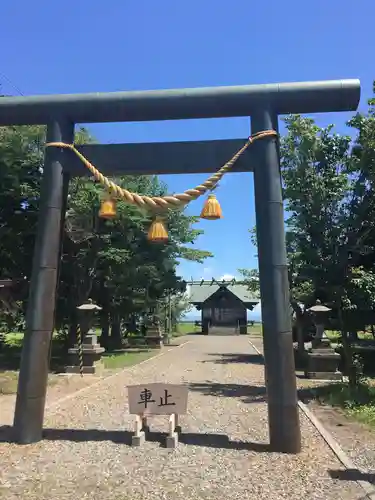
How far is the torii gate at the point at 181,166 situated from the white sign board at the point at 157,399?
1.34 m

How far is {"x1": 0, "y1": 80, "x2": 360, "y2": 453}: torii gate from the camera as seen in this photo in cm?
691

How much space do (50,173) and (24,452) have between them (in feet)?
13.5

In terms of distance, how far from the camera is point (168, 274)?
100ft

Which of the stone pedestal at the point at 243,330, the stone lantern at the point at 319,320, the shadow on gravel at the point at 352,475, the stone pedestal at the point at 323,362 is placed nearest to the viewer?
the shadow on gravel at the point at 352,475

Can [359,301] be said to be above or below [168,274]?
below

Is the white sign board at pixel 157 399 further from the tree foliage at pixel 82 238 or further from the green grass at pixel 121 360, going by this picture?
the green grass at pixel 121 360

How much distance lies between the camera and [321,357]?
15.6 meters

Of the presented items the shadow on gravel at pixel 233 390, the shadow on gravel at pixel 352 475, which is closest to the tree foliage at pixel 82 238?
the shadow on gravel at pixel 233 390

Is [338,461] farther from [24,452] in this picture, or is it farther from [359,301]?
[359,301]

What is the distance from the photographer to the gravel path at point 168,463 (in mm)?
5320

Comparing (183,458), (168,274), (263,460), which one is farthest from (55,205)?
(168,274)

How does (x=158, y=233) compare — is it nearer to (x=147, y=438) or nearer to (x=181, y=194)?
(x=181, y=194)

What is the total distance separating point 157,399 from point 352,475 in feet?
9.68

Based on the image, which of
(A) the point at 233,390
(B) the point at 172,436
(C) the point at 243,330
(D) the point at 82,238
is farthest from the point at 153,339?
(B) the point at 172,436
